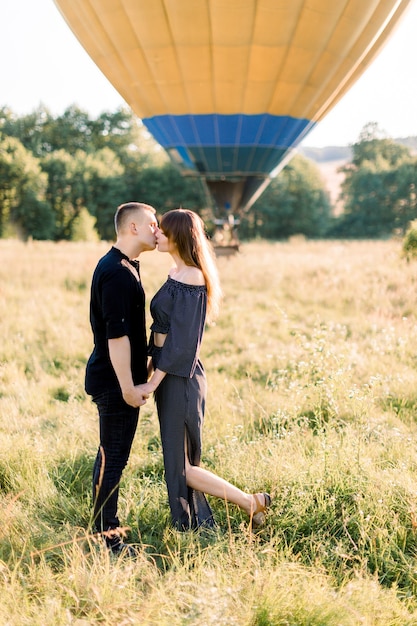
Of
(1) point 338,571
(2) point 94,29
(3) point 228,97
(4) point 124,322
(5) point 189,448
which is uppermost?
(2) point 94,29

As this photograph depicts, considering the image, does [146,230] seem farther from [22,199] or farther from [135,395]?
[22,199]

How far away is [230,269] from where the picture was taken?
13.4 meters

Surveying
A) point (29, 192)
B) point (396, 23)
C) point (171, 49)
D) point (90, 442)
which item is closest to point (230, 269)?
point (171, 49)

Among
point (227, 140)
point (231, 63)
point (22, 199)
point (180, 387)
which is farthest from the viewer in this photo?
point (22, 199)

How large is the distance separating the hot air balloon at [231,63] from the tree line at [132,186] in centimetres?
2020

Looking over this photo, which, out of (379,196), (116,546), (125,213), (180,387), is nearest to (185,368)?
(180,387)

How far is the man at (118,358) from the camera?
2760 mm

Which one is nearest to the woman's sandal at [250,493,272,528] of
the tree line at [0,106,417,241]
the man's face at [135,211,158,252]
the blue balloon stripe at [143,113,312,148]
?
the man's face at [135,211,158,252]

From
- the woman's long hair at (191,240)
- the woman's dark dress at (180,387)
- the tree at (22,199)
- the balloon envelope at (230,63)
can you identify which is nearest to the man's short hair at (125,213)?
the woman's long hair at (191,240)

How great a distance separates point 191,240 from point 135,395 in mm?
794

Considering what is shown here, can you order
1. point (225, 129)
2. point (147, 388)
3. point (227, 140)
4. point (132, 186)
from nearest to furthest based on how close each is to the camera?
1. point (147, 388)
2. point (225, 129)
3. point (227, 140)
4. point (132, 186)

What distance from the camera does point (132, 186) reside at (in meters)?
41.8

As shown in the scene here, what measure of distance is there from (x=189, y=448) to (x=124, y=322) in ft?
2.61

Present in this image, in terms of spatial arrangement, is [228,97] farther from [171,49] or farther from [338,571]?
[338,571]
